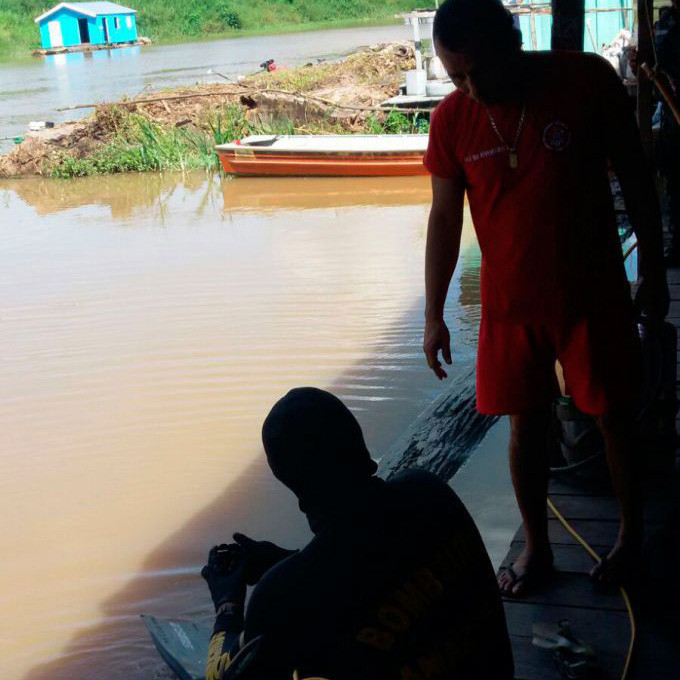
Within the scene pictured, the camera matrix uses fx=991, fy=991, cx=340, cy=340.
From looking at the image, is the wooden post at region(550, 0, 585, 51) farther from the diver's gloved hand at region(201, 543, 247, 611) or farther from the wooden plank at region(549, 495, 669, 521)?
the diver's gloved hand at region(201, 543, 247, 611)

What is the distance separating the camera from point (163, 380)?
6.74m

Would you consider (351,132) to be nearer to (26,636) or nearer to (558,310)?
(26,636)

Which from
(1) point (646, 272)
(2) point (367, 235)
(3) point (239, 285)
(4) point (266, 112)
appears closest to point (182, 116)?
(4) point (266, 112)

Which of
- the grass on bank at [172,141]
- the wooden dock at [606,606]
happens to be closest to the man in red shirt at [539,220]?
the wooden dock at [606,606]

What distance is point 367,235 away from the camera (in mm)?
10891

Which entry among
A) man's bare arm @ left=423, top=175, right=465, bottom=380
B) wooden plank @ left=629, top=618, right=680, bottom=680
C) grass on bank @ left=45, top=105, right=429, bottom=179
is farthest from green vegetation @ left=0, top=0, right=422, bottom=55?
wooden plank @ left=629, top=618, right=680, bottom=680

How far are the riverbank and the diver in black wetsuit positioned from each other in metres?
14.7

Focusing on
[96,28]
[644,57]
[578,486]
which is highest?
[96,28]

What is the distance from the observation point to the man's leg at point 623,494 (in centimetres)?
232

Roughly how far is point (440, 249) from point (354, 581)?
1.08 meters

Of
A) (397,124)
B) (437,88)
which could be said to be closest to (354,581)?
(397,124)

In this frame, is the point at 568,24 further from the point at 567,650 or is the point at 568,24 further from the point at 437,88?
the point at 437,88

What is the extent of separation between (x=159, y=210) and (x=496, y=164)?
457 inches

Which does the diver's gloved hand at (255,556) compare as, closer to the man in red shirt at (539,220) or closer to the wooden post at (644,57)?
the man in red shirt at (539,220)
